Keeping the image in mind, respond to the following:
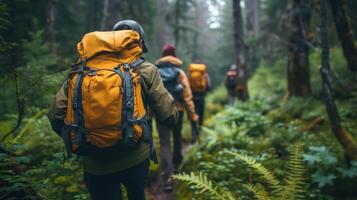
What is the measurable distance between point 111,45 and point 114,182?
56.0 inches

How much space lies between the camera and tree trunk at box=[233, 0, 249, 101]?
11471 mm

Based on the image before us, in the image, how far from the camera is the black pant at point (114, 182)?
10.9 ft

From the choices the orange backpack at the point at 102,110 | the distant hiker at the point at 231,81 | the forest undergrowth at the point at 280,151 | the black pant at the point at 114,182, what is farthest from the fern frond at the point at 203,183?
the distant hiker at the point at 231,81

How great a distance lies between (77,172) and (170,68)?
2.51m

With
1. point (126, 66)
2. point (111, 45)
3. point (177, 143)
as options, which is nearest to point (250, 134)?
point (177, 143)

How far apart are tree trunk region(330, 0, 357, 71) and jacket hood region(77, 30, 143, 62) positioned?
4.10 meters

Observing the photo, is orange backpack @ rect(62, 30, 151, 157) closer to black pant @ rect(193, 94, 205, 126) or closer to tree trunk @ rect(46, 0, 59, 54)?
black pant @ rect(193, 94, 205, 126)

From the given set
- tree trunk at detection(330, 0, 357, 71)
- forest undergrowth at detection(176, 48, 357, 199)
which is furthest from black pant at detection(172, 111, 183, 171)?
tree trunk at detection(330, 0, 357, 71)

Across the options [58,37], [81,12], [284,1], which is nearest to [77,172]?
[58,37]

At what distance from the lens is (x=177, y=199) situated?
5.40 meters

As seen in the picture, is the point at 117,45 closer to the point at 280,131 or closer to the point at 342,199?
the point at 342,199

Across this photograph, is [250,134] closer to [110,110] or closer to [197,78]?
[197,78]

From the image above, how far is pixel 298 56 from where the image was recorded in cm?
898

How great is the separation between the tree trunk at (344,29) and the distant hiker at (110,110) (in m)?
4.03
